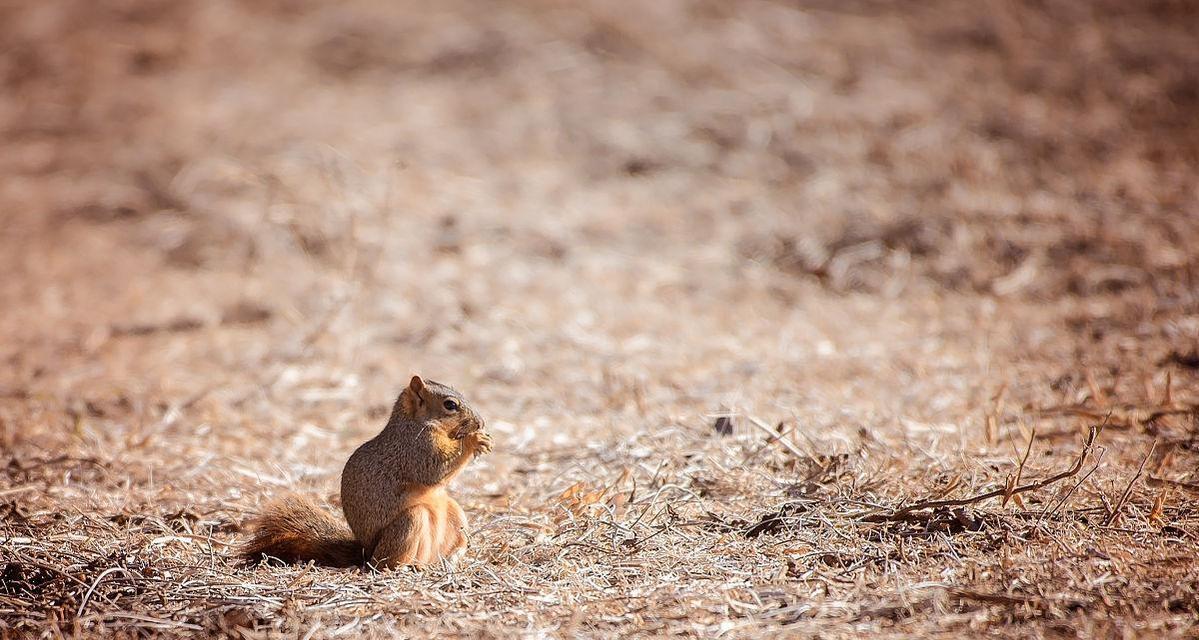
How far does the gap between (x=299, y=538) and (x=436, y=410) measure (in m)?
0.67

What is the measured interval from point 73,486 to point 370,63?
25.4 feet

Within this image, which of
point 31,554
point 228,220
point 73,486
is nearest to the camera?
point 31,554

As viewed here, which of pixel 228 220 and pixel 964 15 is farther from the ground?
pixel 964 15

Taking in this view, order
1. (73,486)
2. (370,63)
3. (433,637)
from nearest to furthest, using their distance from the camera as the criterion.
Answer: (433,637) → (73,486) → (370,63)

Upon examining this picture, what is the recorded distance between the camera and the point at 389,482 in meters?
4.03

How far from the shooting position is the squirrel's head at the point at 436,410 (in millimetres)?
4180

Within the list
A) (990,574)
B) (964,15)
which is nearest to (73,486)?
(990,574)

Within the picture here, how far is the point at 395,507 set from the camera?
399 centimetres

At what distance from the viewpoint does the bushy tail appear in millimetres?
3980

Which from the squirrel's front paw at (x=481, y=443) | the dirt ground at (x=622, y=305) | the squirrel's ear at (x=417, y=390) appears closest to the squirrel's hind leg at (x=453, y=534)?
the dirt ground at (x=622, y=305)

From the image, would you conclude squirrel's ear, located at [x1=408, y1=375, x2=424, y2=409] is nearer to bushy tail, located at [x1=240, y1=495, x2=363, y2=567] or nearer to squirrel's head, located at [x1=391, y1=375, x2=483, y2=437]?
squirrel's head, located at [x1=391, y1=375, x2=483, y2=437]

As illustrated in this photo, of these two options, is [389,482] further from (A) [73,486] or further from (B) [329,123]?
(B) [329,123]

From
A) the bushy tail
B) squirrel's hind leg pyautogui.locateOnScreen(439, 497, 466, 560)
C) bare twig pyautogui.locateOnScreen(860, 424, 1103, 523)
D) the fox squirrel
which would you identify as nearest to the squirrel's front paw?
the fox squirrel

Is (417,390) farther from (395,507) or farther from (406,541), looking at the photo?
(406,541)
